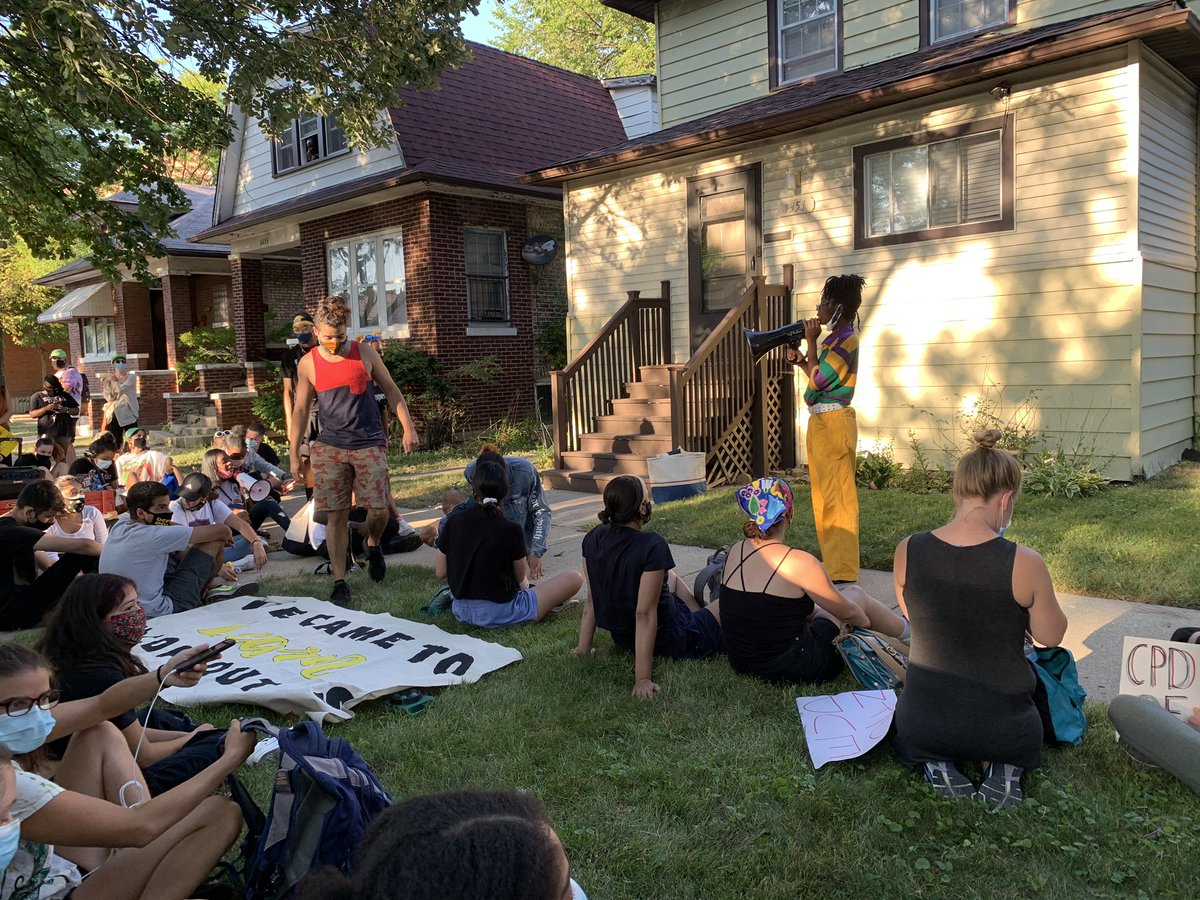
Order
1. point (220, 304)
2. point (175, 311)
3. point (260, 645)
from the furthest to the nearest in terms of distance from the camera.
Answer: point (220, 304), point (175, 311), point (260, 645)

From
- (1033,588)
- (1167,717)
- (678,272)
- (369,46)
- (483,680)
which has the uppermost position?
(369,46)

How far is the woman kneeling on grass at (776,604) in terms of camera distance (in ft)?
12.8

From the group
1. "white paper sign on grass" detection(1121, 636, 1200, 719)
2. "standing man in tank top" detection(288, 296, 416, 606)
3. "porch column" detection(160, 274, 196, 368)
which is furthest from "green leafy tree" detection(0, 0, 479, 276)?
"porch column" detection(160, 274, 196, 368)

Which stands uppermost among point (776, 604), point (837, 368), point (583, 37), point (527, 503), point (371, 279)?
point (583, 37)

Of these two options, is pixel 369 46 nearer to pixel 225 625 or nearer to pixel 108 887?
pixel 225 625

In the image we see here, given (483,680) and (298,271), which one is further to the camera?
(298,271)

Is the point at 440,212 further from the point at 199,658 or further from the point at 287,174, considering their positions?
the point at 199,658

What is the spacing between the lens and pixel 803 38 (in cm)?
1159

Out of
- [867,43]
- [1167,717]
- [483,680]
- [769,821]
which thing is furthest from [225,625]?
[867,43]

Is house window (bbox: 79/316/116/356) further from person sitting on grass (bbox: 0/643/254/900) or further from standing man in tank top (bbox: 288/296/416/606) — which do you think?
person sitting on grass (bbox: 0/643/254/900)

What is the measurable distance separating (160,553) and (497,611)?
7.20ft

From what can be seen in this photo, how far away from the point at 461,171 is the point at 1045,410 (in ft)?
31.6

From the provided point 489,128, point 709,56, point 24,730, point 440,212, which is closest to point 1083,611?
point 24,730

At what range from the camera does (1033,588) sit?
2920mm
